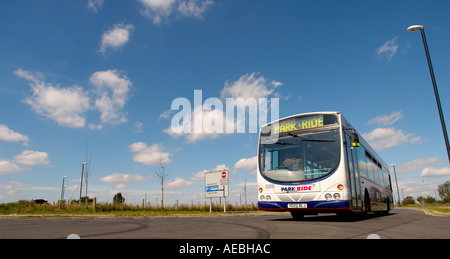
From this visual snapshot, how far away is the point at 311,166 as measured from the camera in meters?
10.3

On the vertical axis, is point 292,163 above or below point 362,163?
below

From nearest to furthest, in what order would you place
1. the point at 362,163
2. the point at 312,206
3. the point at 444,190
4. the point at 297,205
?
the point at 312,206
the point at 297,205
the point at 362,163
the point at 444,190

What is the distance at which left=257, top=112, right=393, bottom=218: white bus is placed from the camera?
977 centimetres

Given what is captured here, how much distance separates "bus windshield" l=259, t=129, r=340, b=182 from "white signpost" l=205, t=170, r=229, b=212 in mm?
16608

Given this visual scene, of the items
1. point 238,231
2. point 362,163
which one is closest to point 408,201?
point 362,163

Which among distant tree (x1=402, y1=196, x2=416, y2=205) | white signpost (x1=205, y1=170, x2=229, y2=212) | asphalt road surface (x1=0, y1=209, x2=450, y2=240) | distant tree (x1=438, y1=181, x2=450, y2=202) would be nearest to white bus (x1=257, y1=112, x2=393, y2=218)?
asphalt road surface (x1=0, y1=209, x2=450, y2=240)

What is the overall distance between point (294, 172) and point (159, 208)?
20.0 m

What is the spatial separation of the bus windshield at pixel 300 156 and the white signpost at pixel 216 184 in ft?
54.5

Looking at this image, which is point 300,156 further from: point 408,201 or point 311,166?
point 408,201

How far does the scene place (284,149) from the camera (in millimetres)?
11109

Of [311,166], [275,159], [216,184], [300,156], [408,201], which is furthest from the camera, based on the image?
[408,201]

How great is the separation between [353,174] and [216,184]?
62.2 ft

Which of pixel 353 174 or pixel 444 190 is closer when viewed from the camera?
pixel 353 174
